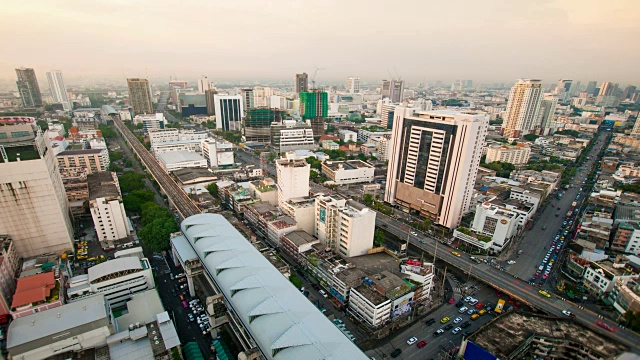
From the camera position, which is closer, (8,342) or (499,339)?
(8,342)

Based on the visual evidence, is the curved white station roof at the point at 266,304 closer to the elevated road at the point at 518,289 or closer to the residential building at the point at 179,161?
the elevated road at the point at 518,289

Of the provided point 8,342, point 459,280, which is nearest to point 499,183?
point 459,280

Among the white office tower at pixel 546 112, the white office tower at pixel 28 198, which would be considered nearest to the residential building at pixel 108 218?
the white office tower at pixel 28 198

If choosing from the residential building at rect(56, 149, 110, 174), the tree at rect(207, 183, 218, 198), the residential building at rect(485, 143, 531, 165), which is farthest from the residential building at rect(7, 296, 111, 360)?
the residential building at rect(485, 143, 531, 165)

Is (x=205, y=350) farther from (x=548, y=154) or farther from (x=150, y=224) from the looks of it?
(x=548, y=154)

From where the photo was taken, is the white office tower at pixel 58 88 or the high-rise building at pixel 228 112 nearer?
the high-rise building at pixel 228 112

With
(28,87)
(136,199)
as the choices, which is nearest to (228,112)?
(136,199)
